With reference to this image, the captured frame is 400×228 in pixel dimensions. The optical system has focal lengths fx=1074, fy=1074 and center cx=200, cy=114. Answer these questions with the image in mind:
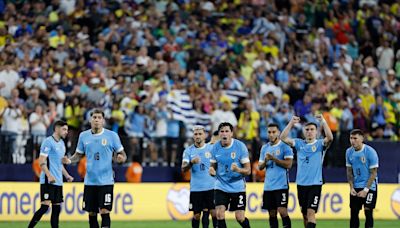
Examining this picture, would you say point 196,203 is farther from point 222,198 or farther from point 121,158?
point 121,158

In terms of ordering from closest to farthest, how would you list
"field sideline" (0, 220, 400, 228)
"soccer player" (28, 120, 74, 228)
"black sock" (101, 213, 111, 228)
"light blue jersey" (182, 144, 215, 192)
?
"black sock" (101, 213, 111, 228), "soccer player" (28, 120, 74, 228), "light blue jersey" (182, 144, 215, 192), "field sideline" (0, 220, 400, 228)

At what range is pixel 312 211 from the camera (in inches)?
780

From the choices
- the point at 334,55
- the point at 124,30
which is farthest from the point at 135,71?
the point at 334,55

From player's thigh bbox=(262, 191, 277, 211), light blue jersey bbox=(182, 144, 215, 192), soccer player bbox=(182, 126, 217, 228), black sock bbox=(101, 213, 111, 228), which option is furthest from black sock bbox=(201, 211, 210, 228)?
black sock bbox=(101, 213, 111, 228)

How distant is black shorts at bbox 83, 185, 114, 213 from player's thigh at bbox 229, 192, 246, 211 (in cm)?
231

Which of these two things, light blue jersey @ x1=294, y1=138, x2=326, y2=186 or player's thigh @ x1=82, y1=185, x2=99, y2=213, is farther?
light blue jersey @ x1=294, y1=138, x2=326, y2=186

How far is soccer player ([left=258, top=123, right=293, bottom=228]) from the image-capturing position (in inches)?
797

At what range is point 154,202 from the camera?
26.8 meters

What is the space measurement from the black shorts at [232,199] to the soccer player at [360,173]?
2.33m

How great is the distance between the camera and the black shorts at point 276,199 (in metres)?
20.2

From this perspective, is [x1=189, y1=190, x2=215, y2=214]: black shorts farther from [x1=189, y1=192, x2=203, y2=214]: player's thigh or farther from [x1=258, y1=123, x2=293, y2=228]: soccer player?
[x1=258, y1=123, x2=293, y2=228]: soccer player

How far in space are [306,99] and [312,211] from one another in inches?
422

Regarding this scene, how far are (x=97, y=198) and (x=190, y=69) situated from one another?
42.4 feet

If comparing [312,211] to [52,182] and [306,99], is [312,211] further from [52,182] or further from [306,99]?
[306,99]
